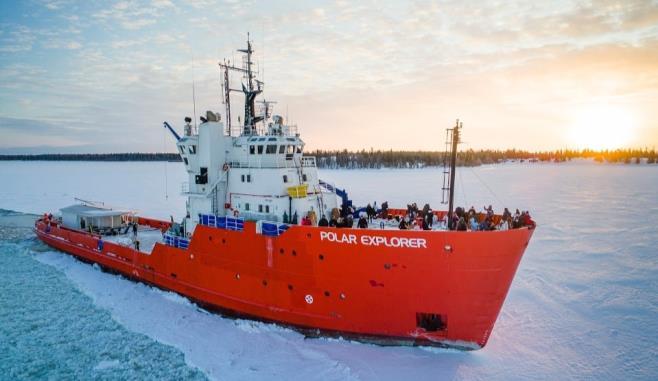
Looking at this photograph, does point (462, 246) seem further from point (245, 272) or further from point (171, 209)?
point (171, 209)

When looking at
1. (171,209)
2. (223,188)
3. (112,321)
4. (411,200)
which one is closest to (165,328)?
(112,321)

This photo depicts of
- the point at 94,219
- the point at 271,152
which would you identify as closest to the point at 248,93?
the point at 271,152

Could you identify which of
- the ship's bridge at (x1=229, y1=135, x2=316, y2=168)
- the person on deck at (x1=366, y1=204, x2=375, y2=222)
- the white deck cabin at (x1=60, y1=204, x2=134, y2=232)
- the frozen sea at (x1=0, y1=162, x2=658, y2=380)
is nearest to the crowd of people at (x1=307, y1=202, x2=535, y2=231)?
the person on deck at (x1=366, y1=204, x2=375, y2=222)

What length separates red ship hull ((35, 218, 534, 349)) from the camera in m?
8.80

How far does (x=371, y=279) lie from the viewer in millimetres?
9469

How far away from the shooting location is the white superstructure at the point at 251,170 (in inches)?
484

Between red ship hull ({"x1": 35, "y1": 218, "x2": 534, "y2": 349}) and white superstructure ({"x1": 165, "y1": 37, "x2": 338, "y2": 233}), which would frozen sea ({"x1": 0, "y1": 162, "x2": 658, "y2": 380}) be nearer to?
red ship hull ({"x1": 35, "y1": 218, "x2": 534, "y2": 349})

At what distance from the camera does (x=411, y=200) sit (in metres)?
33.2

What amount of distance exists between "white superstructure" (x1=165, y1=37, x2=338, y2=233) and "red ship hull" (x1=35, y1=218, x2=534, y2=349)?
4.78 feet

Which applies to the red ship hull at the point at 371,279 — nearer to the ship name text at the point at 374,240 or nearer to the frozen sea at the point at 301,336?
the ship name text at the point at 374,240

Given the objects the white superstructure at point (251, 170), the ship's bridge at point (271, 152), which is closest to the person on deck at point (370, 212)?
the white superstructure at point (251, 170)

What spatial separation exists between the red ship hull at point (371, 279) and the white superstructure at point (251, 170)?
4.78 feet

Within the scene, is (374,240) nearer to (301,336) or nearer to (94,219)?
(301,336)

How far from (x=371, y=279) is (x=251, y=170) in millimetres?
5580
